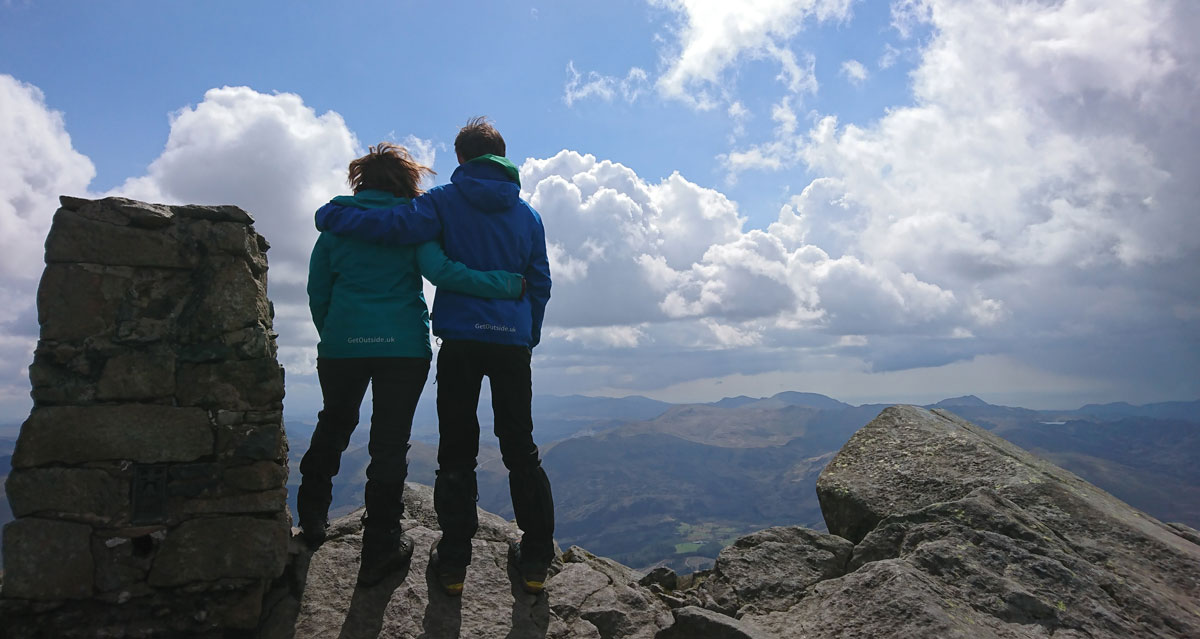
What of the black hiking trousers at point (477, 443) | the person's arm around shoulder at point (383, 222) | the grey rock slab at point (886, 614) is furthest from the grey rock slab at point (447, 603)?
the person's arm around shoulder at point (383, 222)

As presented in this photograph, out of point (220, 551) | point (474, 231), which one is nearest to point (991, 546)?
point (474, 231)

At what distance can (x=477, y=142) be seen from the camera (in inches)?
260

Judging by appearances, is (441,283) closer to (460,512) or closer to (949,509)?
(460,512)

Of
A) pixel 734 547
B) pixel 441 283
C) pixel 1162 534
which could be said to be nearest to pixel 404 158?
pixel 441 283

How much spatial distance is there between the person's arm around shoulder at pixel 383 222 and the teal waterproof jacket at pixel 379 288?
108 millimetres

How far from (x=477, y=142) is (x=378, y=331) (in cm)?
219

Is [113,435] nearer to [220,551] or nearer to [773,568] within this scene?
[220,551]

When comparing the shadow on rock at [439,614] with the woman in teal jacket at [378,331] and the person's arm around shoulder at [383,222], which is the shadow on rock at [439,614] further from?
the person's arm around shoulder at [383,222]

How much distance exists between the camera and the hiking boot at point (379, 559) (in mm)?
6500

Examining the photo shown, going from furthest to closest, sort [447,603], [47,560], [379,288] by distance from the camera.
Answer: [447,603] < [379,288] < [47,560]

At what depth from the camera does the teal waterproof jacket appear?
241 inches

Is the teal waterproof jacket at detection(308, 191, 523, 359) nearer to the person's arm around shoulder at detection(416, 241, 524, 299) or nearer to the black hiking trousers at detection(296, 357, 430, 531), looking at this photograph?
the person's arm around shoulder at detection(416, 241, 524, 299)

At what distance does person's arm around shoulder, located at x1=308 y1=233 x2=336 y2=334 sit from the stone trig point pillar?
59 cm

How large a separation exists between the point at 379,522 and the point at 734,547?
4370 millimetres
